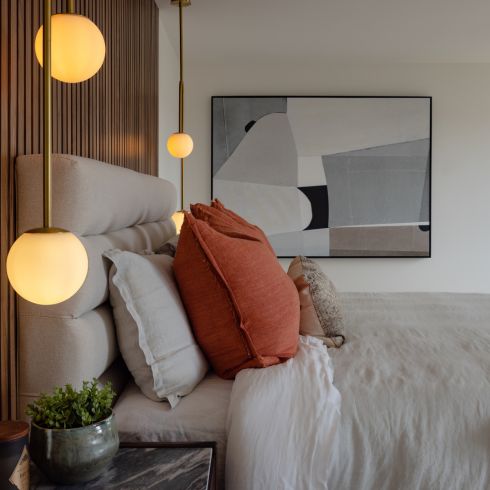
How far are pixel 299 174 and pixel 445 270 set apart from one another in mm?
1463

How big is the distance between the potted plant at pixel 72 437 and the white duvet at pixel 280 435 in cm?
35

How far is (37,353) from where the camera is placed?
1.48 m

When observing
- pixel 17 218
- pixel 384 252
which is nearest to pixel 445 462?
pixel 17 218

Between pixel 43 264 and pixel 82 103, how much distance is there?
4.16 ft

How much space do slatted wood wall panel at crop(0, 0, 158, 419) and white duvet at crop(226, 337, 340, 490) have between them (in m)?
0.53

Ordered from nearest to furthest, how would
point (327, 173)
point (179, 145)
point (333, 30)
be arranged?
1. point (179, 145)
2. point (333, 30)
3. point (327, 173)

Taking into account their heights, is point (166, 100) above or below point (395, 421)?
above

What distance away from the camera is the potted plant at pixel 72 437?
119 centimetres

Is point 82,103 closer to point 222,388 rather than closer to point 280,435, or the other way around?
point 222,388

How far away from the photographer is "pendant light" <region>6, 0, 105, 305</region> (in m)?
1.04

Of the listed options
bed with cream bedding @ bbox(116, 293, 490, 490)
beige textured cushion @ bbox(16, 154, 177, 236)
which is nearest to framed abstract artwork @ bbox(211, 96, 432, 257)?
beige textured cushion @ bbox(16, 154, 177, 236)

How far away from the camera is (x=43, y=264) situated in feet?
3.41

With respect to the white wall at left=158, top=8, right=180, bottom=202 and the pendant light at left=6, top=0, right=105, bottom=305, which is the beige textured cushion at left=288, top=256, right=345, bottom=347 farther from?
the white wall at left=158, top=8, right=180, bottom=202

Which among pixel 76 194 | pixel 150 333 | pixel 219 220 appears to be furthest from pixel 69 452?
pixel 219 220
